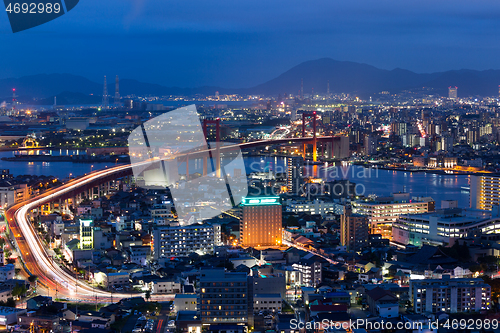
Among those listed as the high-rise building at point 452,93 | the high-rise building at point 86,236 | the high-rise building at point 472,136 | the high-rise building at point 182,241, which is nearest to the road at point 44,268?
the high-rise building at point 86,236

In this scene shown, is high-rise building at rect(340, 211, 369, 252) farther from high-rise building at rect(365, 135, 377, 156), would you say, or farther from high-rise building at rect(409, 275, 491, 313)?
high-rise building at rect(365, 135, 377, 156)

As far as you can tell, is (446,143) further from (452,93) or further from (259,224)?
(452,93)

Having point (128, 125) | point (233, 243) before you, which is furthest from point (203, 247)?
point (128, 125)

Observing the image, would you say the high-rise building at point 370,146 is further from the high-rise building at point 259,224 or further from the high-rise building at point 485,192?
the high-rise building at point 259,224

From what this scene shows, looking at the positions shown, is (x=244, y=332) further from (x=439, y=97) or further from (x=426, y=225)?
(x=439, y=97)

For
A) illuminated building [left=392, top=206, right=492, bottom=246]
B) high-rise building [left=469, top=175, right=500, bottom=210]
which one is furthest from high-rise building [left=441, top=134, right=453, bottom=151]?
illuminated building [left=392, top=206, right=492, bottom=246]
